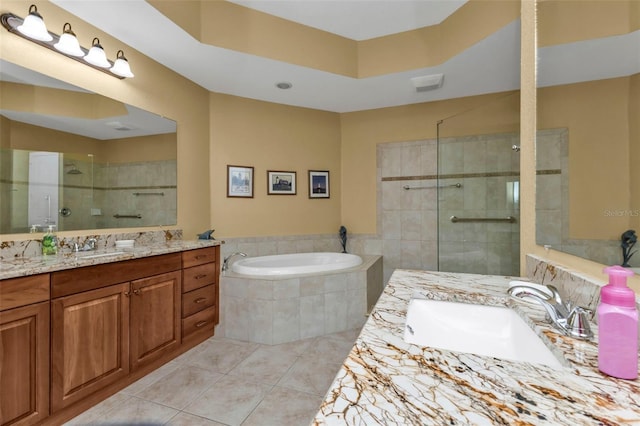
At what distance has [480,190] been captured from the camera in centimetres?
282

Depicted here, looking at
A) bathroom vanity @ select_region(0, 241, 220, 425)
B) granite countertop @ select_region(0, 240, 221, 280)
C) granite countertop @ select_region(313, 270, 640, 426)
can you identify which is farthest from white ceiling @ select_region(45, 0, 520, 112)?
granite countertop @ select_region(313, 270, 640, 426)

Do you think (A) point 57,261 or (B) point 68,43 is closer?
(A) point 57,261

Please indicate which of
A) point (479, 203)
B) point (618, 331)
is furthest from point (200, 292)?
point (479, 203)

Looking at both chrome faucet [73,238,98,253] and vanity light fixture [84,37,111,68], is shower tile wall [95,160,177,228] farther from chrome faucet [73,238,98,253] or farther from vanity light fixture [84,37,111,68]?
vanity light fixture [84,37,111,68]

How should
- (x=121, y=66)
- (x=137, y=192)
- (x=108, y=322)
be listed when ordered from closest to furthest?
(x=108, y=322) → (x=121, y=66) → (x=137, y=192)

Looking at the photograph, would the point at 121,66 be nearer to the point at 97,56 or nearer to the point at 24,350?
the point at 97,56

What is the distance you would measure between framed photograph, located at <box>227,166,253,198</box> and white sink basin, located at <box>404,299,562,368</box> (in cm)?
264

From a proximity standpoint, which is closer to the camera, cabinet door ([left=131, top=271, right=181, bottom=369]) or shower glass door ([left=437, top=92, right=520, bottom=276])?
cabinet door ([left=131, top=271, right=181, bottom=369])

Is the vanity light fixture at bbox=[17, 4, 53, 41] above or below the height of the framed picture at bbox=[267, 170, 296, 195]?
above

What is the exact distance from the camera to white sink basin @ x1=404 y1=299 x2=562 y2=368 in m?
0.81

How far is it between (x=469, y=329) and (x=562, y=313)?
249mm

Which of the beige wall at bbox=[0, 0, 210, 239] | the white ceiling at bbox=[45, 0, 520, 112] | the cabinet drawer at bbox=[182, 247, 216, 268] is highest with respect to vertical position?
the white ceiling at bbox=[45, 0, 520, 112]

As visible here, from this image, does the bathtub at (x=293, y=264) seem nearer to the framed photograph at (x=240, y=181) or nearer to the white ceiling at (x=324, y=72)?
the framed photograph at (x=240, y=181)

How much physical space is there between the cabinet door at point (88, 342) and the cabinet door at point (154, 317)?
0.21 ft
